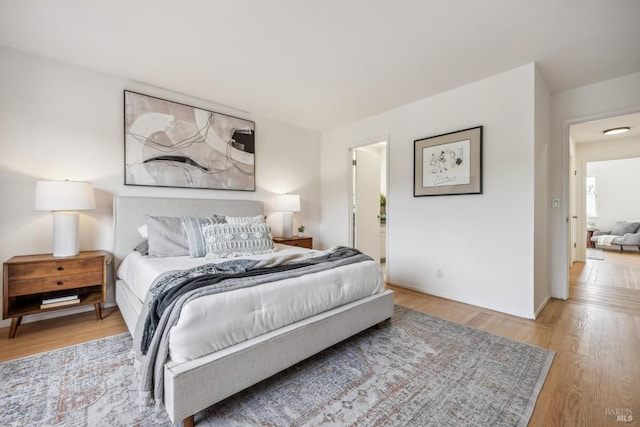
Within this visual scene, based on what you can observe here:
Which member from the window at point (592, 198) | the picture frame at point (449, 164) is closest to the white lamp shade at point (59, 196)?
the picture frame at point (449, 164)

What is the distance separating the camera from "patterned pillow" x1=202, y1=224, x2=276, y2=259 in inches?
Answer: 99.3

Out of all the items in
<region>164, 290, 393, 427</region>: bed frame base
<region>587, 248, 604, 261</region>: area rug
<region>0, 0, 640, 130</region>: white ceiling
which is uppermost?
<region>0, 0, 640, 130</region>: white ceiling

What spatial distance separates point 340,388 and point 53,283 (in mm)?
2474

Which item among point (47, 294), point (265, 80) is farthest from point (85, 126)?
point (265, 80)

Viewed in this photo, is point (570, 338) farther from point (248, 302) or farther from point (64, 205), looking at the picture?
point (64, 205)

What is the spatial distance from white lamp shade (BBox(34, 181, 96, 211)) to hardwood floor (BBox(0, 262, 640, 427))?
1.07 meters

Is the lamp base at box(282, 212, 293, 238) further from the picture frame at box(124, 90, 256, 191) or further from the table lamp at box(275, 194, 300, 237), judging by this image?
the picture frame at box(124, 90, 256, 191)

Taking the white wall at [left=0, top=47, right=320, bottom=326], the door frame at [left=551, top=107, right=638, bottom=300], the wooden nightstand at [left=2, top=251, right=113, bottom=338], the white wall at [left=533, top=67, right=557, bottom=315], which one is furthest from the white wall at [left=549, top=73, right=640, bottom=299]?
the wooden nightstand at [left=2, top=251, right=113, bottom=338]

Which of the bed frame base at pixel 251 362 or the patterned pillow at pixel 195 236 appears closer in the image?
the bed frame base at pixel 251 362

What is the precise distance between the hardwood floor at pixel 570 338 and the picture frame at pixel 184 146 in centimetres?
152

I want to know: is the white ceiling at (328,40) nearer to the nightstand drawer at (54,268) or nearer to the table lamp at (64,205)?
the table lamp at (64,205)

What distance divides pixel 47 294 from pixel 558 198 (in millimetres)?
5528

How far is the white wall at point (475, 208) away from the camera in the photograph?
2.71 meters

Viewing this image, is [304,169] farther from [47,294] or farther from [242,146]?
[47,294]
